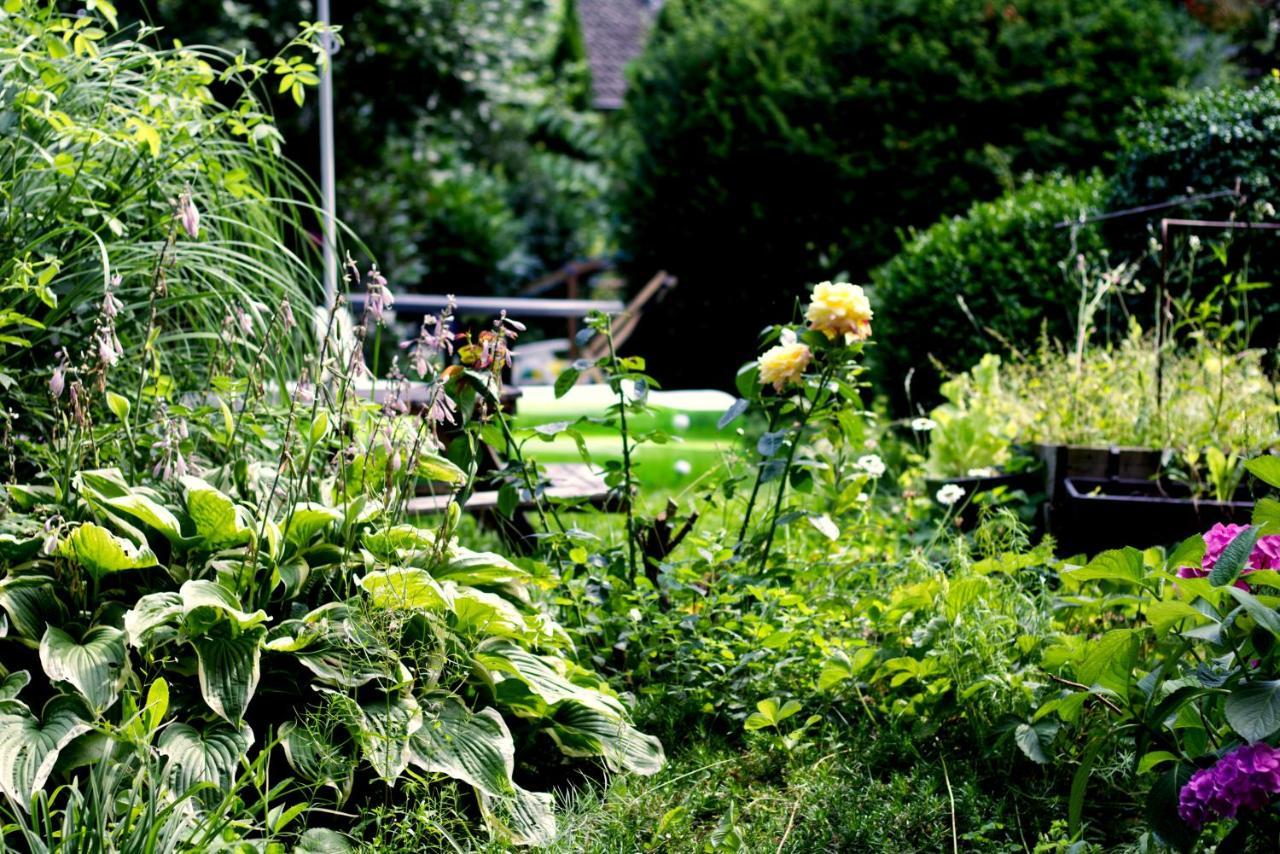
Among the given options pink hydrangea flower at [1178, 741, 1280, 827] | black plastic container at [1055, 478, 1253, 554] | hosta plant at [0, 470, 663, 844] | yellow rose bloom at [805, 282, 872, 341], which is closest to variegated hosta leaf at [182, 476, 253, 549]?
hosta plant at [0, 470, 663, 844]

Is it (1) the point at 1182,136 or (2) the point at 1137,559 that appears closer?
(2) the point at 1137,559

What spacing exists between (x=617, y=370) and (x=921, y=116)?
684cm

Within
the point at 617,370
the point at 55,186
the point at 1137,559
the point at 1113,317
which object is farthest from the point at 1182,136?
the point at 55,186

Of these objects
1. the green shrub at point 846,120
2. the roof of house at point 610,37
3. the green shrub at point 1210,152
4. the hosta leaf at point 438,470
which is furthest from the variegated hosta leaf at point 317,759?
the roof of house at point 610,37

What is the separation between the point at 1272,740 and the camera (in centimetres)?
172

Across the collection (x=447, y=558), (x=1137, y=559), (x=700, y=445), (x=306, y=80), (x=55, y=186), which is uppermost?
(x=306, y=80)

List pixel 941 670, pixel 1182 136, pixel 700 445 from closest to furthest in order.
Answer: pixel 941 670
pixel 1182 136
pixel 700 445

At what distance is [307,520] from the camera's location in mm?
2420

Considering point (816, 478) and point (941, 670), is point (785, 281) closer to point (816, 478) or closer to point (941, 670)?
point (816, 478)

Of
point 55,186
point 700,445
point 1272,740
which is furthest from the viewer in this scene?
point 700,445

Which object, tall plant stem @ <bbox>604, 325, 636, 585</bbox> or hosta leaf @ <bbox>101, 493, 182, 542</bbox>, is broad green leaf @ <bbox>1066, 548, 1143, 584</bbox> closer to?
tall plant stem @ <bbox>604, 325, 636, 585</bbox>

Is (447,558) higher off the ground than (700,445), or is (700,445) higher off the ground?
(447,558)

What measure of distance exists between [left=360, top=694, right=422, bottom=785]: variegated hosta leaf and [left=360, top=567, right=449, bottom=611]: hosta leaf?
7.0 inches

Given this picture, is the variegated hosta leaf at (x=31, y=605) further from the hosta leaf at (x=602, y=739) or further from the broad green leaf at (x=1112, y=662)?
the broad green leaf at (x=1112, y=662)
